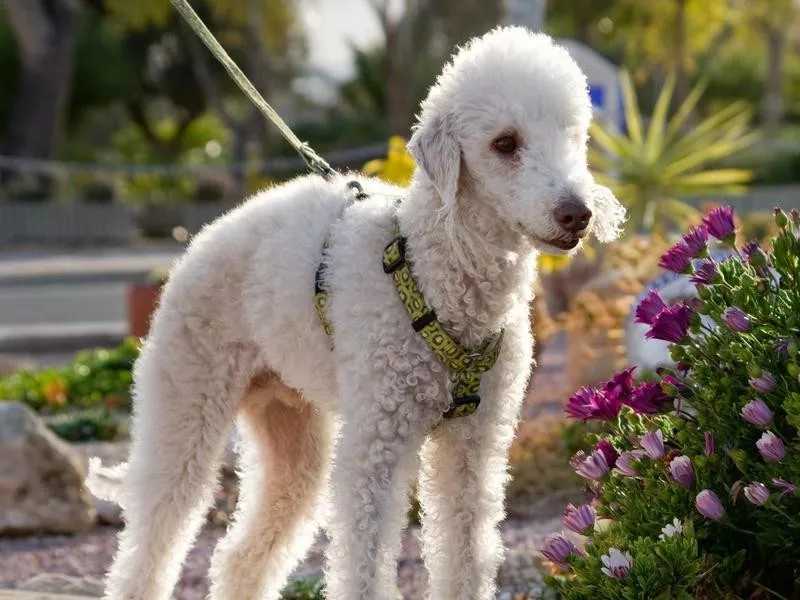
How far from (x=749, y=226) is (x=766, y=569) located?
1009 centimetres

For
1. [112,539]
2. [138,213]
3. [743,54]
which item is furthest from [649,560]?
[743,54]

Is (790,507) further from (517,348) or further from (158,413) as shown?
(158,413)

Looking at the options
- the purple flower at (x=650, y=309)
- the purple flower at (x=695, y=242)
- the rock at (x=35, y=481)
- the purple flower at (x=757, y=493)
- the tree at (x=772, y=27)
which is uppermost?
the tree at (x=772, y=27)

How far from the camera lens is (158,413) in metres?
4.50

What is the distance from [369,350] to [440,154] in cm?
56

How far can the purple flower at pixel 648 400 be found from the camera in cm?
398

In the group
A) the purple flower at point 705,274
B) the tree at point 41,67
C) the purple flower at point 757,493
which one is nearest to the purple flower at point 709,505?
the purple flower at point 757,493

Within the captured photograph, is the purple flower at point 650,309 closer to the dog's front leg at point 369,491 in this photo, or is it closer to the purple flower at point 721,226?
the purple flower at point 721,226

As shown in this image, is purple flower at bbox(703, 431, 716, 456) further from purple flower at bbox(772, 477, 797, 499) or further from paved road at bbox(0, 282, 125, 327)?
paved road at bbox(0, 282, 125, 327)

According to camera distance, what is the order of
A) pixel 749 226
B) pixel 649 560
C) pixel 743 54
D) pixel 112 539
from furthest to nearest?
pixel 743 54, pixel 749 226, pixel 112 539, pixel 649 560

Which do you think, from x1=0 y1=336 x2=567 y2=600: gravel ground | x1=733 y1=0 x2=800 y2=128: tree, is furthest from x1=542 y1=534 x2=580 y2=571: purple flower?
x1=733 y1=0 x2=800 y2=128: tree

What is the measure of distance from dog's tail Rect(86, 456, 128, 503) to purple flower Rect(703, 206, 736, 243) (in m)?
2.08

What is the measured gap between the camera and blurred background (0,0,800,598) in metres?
7.05

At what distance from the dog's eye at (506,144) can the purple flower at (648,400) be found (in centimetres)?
78
